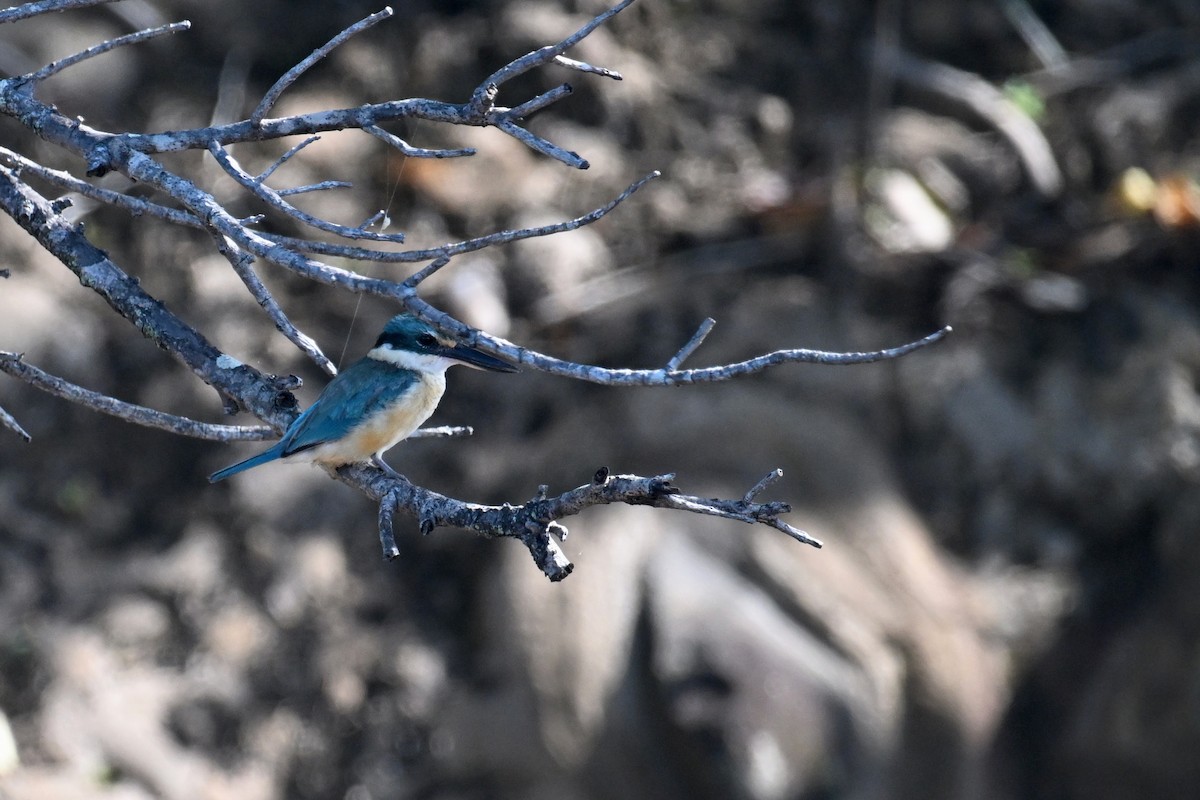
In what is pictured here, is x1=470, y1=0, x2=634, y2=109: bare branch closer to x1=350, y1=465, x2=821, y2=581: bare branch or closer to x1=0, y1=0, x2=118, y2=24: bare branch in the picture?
x1=350, y1=465, x2=821, y2=581: bare branch

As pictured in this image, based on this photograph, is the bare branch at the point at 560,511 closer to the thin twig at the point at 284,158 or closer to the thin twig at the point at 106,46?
the thin twig at the point at 284,158

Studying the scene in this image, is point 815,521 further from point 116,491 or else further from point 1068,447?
point 116,491

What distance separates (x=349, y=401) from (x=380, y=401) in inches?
3.4

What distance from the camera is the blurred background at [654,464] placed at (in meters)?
5.49

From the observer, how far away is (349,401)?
3.48 metres

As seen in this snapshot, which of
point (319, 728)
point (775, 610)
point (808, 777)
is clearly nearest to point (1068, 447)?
point (775, 610)

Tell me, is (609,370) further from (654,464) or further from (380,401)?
(654,464)

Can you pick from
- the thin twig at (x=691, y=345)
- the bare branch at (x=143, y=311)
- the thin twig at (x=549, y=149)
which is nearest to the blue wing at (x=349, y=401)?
the bare branch at (x=143, y=311)

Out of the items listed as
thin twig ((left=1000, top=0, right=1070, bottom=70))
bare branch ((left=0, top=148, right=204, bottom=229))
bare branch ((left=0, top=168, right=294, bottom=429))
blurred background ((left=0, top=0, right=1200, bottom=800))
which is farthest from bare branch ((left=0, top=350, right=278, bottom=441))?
thin twig ((left=1000, top=0, right=1070, bottom=70))

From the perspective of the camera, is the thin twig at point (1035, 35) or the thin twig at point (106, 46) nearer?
the thin twig at point (106, 46)

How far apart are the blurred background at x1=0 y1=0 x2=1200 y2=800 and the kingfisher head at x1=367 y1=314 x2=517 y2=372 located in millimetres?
2171

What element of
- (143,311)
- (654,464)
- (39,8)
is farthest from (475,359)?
(654,464)

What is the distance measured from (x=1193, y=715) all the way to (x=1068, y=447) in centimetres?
137

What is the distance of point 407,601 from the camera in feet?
19.3
